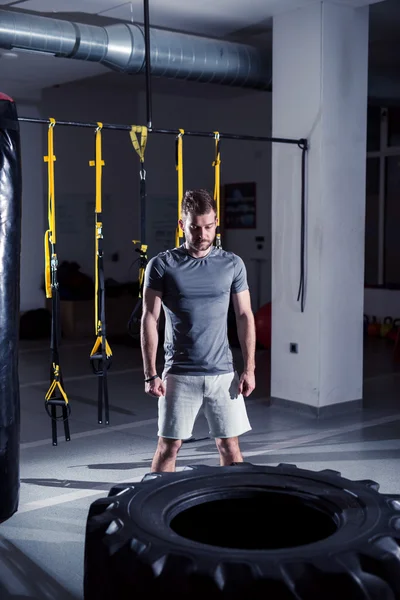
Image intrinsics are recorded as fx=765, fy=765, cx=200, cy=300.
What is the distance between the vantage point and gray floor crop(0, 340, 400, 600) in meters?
3.36

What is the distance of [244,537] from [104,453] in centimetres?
318

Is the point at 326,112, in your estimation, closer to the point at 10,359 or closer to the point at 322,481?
the point at 10,359

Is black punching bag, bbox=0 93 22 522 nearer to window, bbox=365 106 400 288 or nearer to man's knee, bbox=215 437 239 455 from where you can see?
man's knee, bbox=215 437 239 455

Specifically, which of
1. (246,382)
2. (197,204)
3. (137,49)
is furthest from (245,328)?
(137,49)

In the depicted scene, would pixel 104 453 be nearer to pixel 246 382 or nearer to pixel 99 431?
pixel 99 431

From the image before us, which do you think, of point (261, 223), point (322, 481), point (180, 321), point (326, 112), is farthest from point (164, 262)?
point (261, 223)

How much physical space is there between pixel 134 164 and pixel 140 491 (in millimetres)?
10249

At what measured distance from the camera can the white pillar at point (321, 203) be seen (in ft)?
19.3

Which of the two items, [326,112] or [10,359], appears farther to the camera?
[326,112]

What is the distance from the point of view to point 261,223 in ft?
37.6

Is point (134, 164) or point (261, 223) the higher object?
point (134, 164)

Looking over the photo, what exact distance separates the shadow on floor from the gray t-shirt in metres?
1.01

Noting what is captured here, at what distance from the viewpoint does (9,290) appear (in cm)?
357

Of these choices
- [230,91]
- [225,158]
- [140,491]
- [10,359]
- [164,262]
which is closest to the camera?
[140,491]
